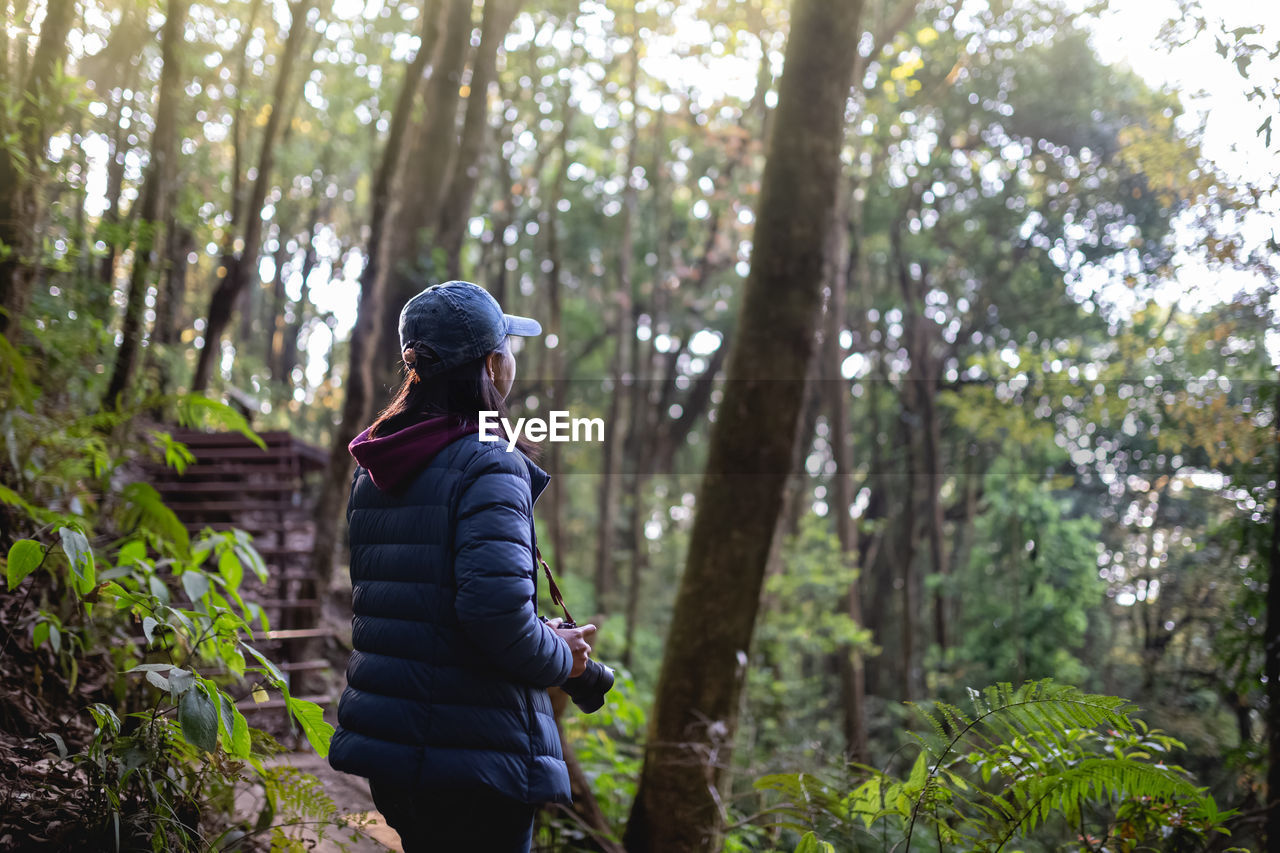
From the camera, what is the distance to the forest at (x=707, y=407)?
10.3 ft

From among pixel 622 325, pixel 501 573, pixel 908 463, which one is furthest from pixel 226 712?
pixel 908 463

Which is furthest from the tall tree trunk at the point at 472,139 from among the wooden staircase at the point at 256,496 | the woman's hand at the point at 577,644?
the woman's hand at the point at 577,644

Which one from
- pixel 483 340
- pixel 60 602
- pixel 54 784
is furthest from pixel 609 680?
pixel 60 602

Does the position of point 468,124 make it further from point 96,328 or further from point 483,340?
point 483,340

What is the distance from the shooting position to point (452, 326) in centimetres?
228

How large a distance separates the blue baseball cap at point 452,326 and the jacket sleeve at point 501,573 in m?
0.29

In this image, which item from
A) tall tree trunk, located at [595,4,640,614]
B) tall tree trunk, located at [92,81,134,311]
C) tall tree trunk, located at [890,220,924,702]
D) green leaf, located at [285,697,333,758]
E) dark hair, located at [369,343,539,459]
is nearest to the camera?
dark hair, located at [369,343,539,459]

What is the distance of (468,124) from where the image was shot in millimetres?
12992

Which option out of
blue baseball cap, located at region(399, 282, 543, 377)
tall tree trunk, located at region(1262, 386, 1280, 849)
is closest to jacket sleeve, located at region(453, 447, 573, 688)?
blue baseball cap, located at region(399, 282, 543, 377)

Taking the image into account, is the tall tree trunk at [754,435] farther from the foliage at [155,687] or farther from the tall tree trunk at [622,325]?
the tall tree trunk at [622,325]

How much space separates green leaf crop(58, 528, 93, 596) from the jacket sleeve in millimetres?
1274

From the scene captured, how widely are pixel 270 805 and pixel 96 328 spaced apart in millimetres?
4493

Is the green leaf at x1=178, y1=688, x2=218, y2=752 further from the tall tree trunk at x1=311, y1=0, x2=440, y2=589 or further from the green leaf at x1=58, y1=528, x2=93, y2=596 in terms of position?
the tall tree trunk at x1=311, y1=0, x2=440, y2=589

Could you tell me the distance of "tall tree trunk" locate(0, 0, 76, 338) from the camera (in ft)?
14.6
